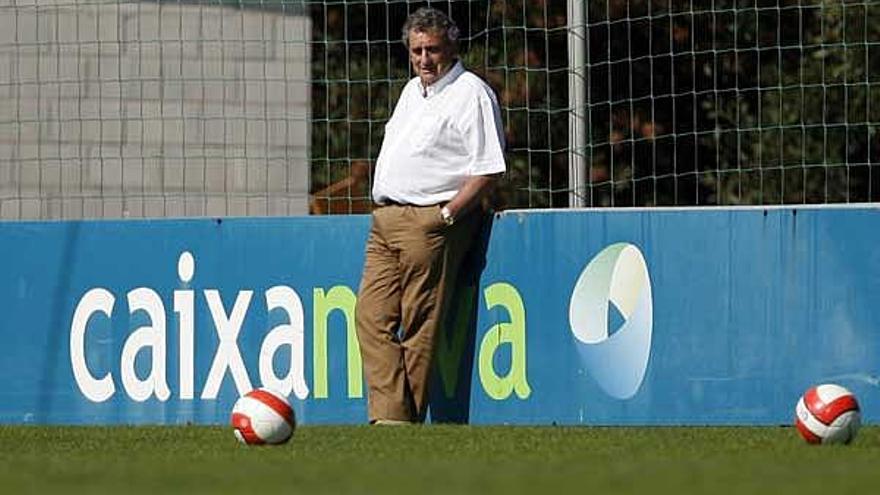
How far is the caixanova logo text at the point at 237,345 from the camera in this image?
532 inches

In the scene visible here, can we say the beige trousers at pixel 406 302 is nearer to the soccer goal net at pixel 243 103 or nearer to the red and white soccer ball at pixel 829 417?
the soccer goal net at pixel 243 103

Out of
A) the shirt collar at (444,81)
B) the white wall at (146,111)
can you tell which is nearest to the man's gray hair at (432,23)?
the shirt collar at (444,81)

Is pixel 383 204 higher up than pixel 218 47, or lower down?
lower down

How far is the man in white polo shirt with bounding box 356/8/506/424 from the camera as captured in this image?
1312cm

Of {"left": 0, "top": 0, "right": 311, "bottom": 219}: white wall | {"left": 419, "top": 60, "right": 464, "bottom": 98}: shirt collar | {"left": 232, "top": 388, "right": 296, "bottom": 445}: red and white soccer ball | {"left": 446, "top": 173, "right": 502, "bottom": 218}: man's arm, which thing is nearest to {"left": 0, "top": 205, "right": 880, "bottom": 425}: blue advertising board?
{"left": 446, "top": 173, "right": 502, "bottom": 218}: man's arm

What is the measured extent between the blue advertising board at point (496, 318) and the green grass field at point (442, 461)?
844 mm

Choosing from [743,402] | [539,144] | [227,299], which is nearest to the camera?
[743,402]

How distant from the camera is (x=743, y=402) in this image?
1302cm

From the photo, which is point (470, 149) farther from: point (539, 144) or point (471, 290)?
point (539, 144)

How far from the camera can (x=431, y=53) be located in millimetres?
13141

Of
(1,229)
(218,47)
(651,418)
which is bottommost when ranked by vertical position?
(651,418)

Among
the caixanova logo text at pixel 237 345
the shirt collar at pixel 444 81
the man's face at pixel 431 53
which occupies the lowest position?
the caixanova logo text at pixel 237 345

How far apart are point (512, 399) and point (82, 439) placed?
259 cm

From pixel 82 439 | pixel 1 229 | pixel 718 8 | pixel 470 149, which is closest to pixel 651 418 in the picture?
pixel 470 149
